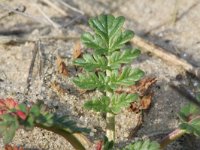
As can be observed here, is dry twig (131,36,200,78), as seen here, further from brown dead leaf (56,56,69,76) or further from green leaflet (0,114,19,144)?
green leaflet (0,114,19,144)

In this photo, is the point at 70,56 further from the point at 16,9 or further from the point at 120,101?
the point at 120,101

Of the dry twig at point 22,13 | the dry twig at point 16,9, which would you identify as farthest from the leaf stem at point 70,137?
the dry twig at point 16,9

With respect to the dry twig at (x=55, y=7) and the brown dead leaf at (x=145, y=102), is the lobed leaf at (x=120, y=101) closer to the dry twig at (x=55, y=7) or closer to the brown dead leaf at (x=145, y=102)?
the brown dead leaf at (x=145, y=102)

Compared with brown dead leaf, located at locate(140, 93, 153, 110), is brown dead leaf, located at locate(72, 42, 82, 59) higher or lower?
higher

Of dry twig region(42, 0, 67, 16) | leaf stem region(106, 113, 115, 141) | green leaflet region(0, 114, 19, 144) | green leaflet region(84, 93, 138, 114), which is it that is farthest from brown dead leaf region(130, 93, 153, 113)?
dry twig region(42, 0, 67, 16)

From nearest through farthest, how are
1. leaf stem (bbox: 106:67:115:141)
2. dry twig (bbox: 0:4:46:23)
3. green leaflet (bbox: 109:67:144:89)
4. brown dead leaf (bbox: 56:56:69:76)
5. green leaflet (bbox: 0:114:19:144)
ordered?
green leaflet (bbox: 0:114:19:144), green leaflet (bbox: 109:67:144:89), leaf stem (bbox: 106:67:115:141), brown dead leaf (bbox: 56:56:69:76), dry twig (bbox: 0:4:46:23)

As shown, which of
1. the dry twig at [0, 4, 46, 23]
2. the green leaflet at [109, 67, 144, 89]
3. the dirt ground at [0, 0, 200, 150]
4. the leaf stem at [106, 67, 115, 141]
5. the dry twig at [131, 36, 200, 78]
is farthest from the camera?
the dry twig at [0, 4, 46, 23]
